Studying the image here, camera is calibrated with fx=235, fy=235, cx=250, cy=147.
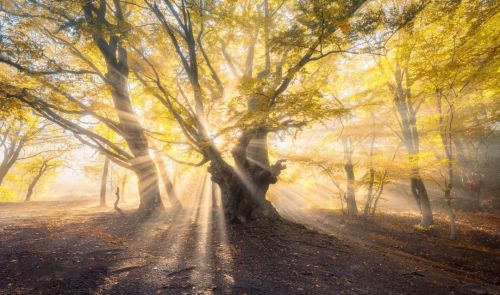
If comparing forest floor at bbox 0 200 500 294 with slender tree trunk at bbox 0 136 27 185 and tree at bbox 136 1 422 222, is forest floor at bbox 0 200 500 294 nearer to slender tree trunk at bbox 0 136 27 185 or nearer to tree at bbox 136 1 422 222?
tree at bbox 136 1 422 222

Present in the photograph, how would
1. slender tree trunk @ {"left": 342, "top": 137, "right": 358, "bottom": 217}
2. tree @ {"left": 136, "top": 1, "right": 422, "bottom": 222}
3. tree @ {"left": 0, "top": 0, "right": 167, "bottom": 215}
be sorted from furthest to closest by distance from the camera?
slender tree trunk @ {"left": 342, "top": 137, "right": 358, "bottom": 217}
tree @ {"left": 0, "top": 0, "right": 167, "bottom": 215}
tree @ {"left": 136, "top": 1, "right": 422, "bottom": 222}

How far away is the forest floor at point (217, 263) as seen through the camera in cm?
436

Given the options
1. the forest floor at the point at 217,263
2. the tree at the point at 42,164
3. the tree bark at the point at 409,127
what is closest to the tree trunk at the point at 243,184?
the forest floor at the point at 217,263

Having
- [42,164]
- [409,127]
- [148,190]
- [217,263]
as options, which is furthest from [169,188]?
[42,164]

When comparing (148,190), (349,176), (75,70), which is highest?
(75,70)

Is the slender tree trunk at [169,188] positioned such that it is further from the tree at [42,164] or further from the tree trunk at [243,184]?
the tree at [42,164]

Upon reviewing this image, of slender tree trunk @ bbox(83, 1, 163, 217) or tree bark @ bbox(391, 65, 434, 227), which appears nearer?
slender tree trunk @ bbox(83, 1, 163, 217)

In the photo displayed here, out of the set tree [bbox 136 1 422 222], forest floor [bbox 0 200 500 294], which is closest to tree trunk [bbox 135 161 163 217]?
forest floor [bbox 0 200 500 294]

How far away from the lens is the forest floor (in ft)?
14.3

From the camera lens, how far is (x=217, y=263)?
5523 mm

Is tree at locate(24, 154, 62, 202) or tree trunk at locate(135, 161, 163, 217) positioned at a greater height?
tree at locate(24, 154, 62, 202)

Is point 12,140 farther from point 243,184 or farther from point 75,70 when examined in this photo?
point 243,184

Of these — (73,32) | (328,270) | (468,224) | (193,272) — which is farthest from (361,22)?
(468,224)

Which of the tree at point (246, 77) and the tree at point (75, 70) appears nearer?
the tree at point (246, 77)
